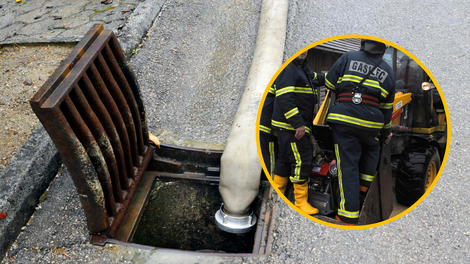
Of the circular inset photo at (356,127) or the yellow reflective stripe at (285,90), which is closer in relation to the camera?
the circular inset photo at (356,127)

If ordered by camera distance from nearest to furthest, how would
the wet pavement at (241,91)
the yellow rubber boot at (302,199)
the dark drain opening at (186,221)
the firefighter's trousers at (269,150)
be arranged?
the yellow rubber boot at (302,199) → the firefighter's trousers at (269,150) → the wet pavement at (241,91) → the dark drain opening at (186,221)

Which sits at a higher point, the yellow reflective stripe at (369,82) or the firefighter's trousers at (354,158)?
the yellow reflective stripe at (369,82)

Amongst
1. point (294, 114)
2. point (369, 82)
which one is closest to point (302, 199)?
point (294, 114)

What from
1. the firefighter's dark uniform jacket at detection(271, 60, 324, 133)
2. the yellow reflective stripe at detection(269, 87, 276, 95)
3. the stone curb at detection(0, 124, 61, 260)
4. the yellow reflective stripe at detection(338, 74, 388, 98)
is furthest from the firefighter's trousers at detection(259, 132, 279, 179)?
the stone curb at detection(0, 124, 61, 260)

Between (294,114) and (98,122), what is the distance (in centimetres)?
115

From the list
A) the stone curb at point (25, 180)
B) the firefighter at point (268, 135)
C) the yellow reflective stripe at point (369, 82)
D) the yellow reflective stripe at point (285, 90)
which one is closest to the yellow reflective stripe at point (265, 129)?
the firefighter at point (268, 135)

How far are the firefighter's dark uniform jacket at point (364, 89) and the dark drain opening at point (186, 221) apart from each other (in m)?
1.42

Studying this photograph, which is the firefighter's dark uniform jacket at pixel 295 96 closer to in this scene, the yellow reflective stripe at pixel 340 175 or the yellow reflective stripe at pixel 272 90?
the yellow reflective stripe at pixel 272 90

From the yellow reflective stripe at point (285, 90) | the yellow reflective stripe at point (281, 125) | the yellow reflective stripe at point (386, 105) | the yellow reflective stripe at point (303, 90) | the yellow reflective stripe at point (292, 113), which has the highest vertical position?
the yellow reflective stripe at point (386, 105)

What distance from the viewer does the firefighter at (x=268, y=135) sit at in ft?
5.77

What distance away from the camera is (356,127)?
1408 millimetres

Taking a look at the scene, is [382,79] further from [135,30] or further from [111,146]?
[135,30]

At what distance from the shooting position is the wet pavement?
2.17 m

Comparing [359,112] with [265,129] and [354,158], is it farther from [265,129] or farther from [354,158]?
[265,129]
